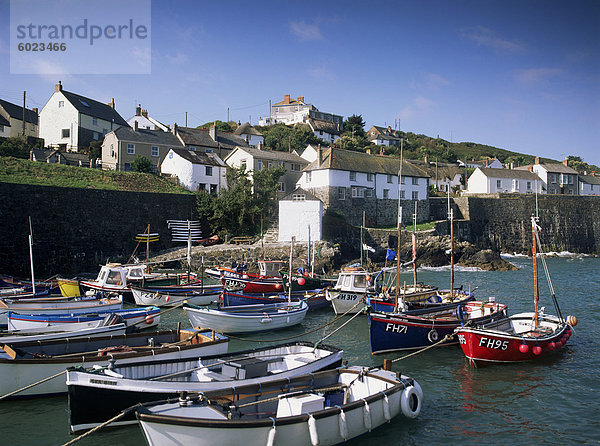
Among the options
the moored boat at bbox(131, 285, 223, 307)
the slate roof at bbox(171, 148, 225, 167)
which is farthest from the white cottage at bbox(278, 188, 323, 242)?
the moored boat at bbox(131, 285, 223, 307)

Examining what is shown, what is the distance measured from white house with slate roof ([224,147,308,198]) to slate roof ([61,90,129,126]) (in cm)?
1734

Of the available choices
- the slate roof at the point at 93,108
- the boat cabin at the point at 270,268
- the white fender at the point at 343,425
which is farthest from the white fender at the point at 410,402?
the slate roof at the point at 93,108

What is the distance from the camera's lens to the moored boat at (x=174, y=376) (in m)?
9.56

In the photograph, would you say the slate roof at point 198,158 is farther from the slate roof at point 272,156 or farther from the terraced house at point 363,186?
the terraced house at point 363,186

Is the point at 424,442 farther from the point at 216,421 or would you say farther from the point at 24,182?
the point at 24,182

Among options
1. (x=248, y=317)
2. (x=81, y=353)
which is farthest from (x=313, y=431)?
(x=248, y=317)

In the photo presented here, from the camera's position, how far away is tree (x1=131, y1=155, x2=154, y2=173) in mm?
48969

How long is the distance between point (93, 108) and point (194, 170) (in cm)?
2011

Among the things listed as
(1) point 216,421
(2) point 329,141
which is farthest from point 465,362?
(2) point 329,141

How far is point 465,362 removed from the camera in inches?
648

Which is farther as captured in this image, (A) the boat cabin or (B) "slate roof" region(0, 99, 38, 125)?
(B) "slate roof" region(0, 99, 38, 125)

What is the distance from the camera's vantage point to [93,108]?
196 feet

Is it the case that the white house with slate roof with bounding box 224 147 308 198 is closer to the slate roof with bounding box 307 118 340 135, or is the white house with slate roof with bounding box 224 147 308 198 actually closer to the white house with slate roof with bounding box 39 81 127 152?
the white house with slate roof with bounding box 39 81 127 152

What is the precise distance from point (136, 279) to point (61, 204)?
42.7ft
